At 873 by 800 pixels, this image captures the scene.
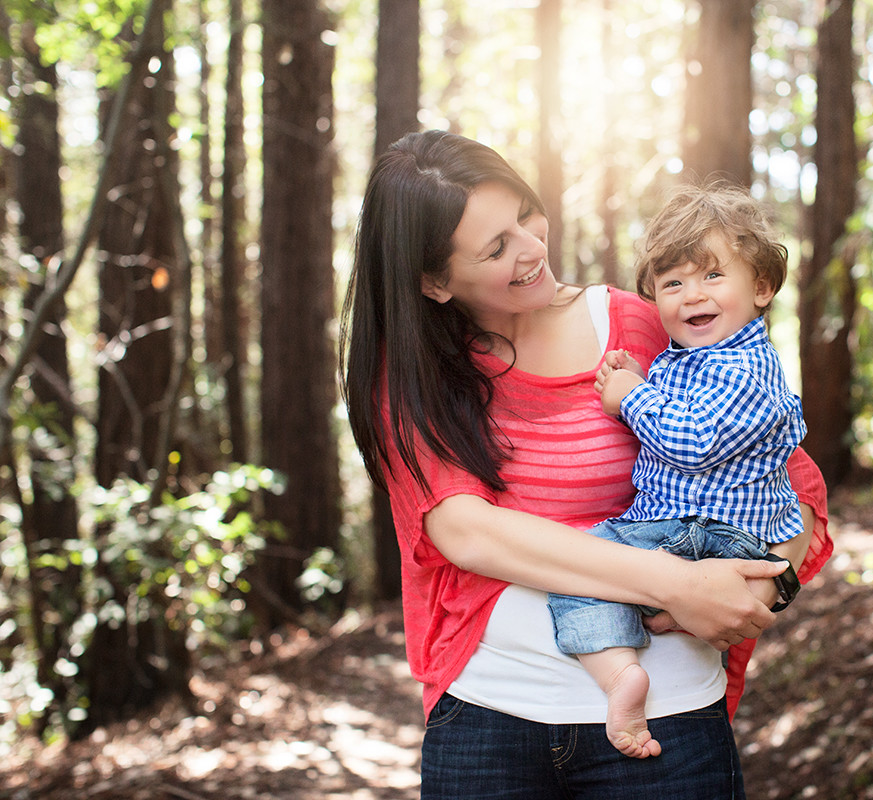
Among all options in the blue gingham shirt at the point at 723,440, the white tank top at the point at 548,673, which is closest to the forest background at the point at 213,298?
the blue gingham shirt at the point at 723,440

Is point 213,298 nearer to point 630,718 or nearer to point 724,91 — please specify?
point 724,91

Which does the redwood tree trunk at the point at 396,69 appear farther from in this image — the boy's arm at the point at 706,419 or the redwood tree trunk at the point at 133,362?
the boy's arm at the point at 706,419

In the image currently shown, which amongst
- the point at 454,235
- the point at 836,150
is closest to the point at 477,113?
the point at 836,150

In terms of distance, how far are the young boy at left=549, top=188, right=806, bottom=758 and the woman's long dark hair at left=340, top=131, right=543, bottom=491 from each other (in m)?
0.33

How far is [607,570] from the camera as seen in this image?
70.3 inches

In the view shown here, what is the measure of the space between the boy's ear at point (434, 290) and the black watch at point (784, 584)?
0.95 metres

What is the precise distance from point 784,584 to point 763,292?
0.67 meters

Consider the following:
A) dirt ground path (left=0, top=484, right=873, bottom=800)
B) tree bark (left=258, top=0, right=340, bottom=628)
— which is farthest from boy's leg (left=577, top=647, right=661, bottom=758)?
tree bark (left=258, top=0, right=340, bottom=628)

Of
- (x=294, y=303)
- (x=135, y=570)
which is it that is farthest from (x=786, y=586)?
(x=294, y=303)

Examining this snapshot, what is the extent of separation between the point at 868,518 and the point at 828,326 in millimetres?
2057

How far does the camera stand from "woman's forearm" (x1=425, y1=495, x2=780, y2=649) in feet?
5.74

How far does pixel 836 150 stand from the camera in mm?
9273

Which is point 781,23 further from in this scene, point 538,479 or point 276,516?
point 538,479

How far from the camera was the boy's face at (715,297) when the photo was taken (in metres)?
1.96
